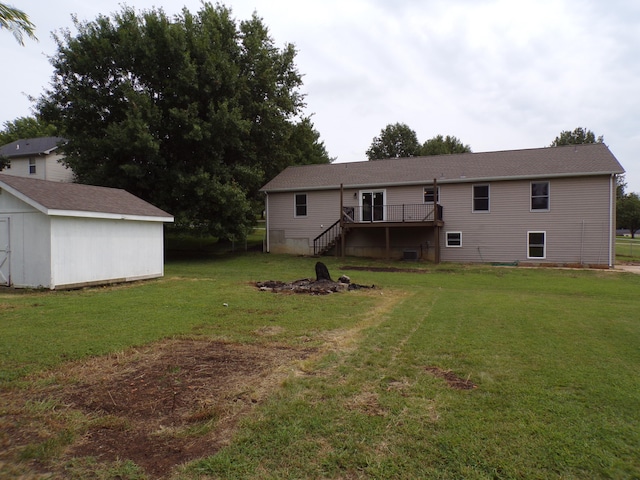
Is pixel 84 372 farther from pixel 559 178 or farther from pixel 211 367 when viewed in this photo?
pixel 559 178

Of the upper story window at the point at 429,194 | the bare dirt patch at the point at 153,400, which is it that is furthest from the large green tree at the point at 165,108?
the bare dirt patch at the point at 153,400

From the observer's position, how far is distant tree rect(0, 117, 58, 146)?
43.0m

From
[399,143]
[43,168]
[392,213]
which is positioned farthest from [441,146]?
[43,168]

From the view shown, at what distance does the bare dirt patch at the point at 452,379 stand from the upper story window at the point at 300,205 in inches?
762

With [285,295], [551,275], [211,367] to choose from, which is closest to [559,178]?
[551,275]

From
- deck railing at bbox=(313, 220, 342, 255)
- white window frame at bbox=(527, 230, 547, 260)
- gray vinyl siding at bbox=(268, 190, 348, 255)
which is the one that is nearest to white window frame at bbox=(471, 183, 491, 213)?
white window frame at bbox=(527, 230, 547, 260)

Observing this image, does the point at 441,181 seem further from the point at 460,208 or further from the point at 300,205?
the point at 300,205

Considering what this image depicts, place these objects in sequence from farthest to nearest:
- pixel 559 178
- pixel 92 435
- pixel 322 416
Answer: pixel 559 178
pixel 322 416
pixel 92 435

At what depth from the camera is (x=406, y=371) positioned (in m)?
4.46

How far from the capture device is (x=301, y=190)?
23406mm

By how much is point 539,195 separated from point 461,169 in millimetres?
3903

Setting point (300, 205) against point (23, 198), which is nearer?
point (23, 198)

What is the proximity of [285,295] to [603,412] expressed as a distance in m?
7.30

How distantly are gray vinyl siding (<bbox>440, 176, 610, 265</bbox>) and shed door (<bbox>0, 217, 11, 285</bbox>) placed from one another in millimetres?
17803
